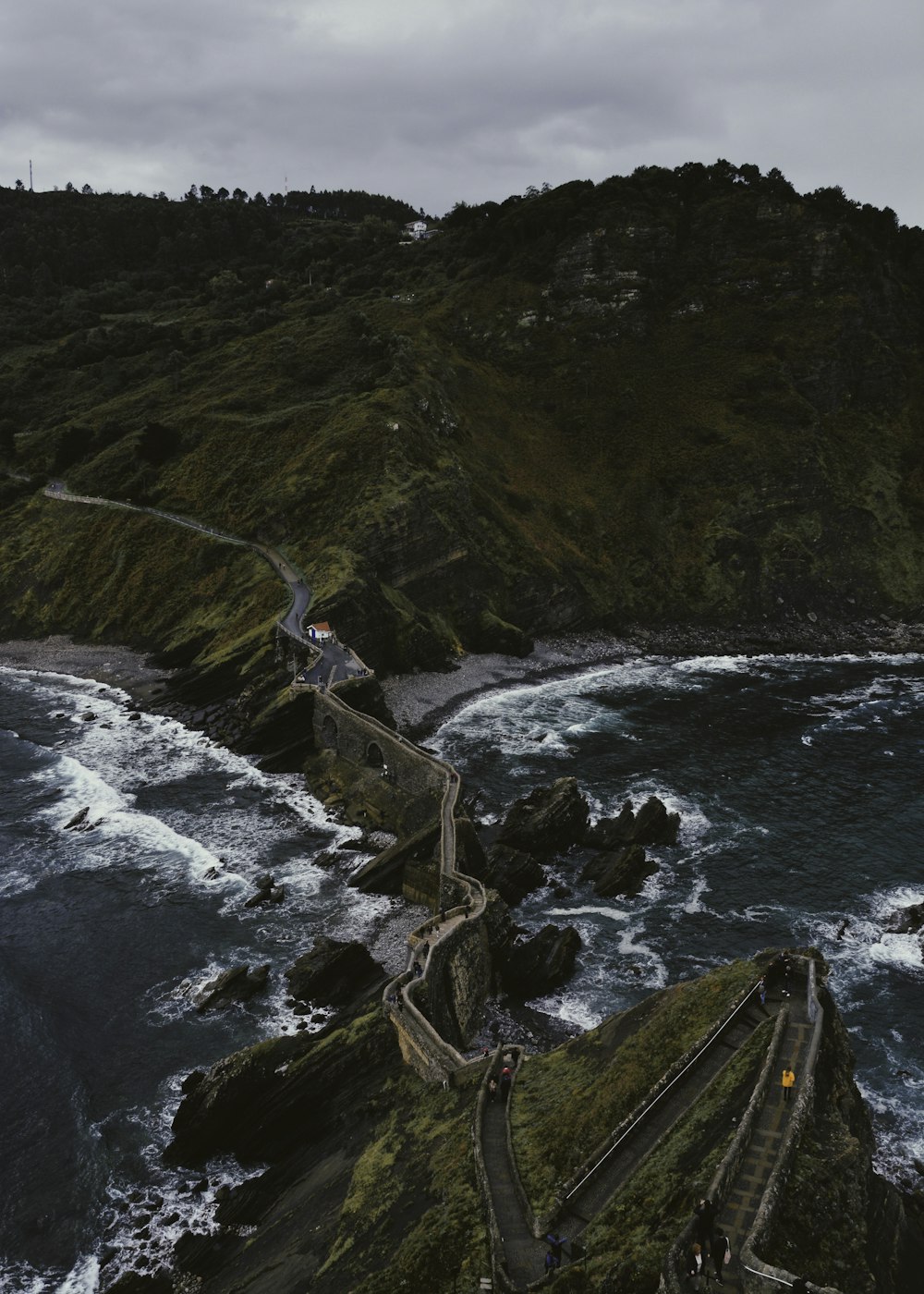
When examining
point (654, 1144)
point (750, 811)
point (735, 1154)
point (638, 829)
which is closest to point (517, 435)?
point (750, 811)

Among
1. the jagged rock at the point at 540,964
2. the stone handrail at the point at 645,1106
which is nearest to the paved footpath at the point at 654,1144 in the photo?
the stone handrail at the point at 645,1106

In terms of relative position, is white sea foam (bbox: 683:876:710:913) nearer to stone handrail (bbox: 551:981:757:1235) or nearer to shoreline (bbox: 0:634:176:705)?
stone handrail (bbox: 551:981:757:1235)

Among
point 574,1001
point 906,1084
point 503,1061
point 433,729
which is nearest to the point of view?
point 503,1061

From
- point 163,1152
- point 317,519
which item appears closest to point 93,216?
point 317,519

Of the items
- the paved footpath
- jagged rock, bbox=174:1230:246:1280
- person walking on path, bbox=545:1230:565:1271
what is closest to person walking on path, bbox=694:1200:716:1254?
the paved footpath

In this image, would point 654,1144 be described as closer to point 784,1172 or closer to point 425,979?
point 784,1172

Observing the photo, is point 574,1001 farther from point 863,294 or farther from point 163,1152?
point 863,294
